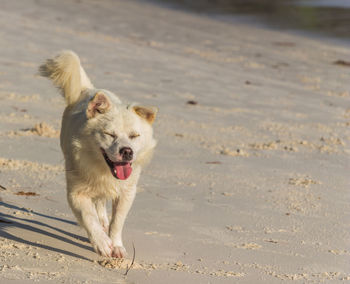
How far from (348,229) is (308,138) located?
287cm

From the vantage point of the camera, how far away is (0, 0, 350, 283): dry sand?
4.29m

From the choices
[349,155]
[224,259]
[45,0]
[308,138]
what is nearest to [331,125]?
[308,138]

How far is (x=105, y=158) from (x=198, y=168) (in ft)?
7.52

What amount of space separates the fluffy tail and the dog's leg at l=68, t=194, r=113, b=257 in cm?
94

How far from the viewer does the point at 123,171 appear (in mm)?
4324

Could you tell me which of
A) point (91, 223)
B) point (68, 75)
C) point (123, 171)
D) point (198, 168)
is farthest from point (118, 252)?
point (198, 168)

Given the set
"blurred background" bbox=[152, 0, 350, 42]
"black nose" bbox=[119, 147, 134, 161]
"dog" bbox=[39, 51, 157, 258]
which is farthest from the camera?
"blurred background" bbox=[152, 0, 350, 42]

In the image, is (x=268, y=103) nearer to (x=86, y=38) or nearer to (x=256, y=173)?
(x=256, y=173)

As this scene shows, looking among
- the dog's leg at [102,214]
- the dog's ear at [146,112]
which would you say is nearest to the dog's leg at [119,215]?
the dog's leg at [102,214]

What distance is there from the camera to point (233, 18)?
21.6 metres

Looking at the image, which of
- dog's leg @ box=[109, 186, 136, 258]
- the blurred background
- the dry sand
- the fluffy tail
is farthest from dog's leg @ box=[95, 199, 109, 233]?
the blurred background

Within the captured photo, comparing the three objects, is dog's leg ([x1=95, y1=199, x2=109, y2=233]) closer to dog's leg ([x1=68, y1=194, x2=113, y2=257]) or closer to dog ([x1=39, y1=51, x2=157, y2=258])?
dog ([x1=39, y1=51, x2=157, y2=258])

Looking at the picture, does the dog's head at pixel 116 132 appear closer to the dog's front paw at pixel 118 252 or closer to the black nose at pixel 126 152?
the black nose at pixel 126 152

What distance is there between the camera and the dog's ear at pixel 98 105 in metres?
4.34
